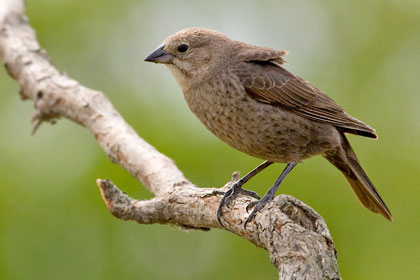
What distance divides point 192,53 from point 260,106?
2.32 ft

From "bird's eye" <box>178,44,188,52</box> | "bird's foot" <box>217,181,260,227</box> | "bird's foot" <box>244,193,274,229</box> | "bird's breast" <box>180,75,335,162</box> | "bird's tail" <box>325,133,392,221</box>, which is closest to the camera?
"bird's foot" <box>244,193,274,229</box>

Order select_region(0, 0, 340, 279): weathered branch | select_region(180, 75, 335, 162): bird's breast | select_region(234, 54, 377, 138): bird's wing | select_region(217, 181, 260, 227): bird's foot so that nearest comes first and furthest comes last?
select_region(0, 0, 340, 279): weathered branch, select_region(217, 181, 260, 227): bird's foot, select_region(180, 75, 335, 162): bird's breast, select_region(234, 54, 377, 138): bird's wing

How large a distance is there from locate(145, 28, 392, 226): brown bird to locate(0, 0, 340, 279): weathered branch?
38 centimetres

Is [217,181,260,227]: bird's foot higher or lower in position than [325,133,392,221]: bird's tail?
lower

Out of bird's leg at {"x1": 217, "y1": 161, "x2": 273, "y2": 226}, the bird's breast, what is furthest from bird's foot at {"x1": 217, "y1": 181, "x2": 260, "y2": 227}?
the bird's breast

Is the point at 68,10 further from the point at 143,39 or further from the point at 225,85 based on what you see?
the point at 225,85

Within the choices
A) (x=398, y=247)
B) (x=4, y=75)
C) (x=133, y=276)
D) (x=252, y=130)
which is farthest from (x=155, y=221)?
(x=4, y=75)

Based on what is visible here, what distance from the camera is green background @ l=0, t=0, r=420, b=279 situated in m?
5.26

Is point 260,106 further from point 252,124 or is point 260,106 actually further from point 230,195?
point 230,195

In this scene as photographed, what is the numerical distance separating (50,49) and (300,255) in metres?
4.56

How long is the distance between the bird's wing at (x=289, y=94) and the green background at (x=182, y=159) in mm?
584

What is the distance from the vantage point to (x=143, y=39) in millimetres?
7270

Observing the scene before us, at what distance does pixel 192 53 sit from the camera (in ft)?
16.6

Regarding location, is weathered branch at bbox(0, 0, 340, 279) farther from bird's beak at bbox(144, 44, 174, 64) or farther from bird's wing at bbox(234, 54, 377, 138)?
bird's wing at bbox(234, 54, 377, 138)
